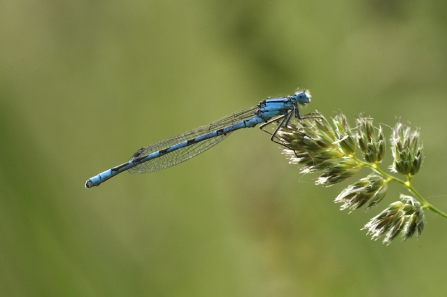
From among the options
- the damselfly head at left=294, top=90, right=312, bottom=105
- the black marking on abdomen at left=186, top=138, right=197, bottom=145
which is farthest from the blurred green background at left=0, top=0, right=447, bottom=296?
the black marking on abdomen at left=186, top=138, right=197, bottom=145

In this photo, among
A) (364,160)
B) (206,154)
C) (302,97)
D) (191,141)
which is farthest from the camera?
(206,154)

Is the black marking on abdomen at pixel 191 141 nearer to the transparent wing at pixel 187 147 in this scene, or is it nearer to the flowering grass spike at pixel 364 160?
the transparent wing at pixel 187 147

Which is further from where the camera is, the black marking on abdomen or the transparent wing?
the black marking on abdomen

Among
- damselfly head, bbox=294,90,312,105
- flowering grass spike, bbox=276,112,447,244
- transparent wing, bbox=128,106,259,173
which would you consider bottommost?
flowering grass spike, bbox=276,112,447,244

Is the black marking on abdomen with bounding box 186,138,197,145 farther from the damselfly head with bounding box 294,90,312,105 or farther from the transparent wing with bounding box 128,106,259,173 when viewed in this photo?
the damselfly head with bounding box 294,90,312,105

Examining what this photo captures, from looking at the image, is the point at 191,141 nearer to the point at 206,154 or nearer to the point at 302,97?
the point at 206,154

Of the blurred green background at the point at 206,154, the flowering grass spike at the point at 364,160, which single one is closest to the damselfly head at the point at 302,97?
the blurred green background at the point at 206,154

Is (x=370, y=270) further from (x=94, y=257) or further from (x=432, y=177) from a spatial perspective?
(x=94, y=257)

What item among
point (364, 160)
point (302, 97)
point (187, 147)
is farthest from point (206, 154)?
point (364, 160)

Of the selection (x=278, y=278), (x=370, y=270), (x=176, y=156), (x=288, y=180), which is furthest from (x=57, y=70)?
(x=370, y=270)
